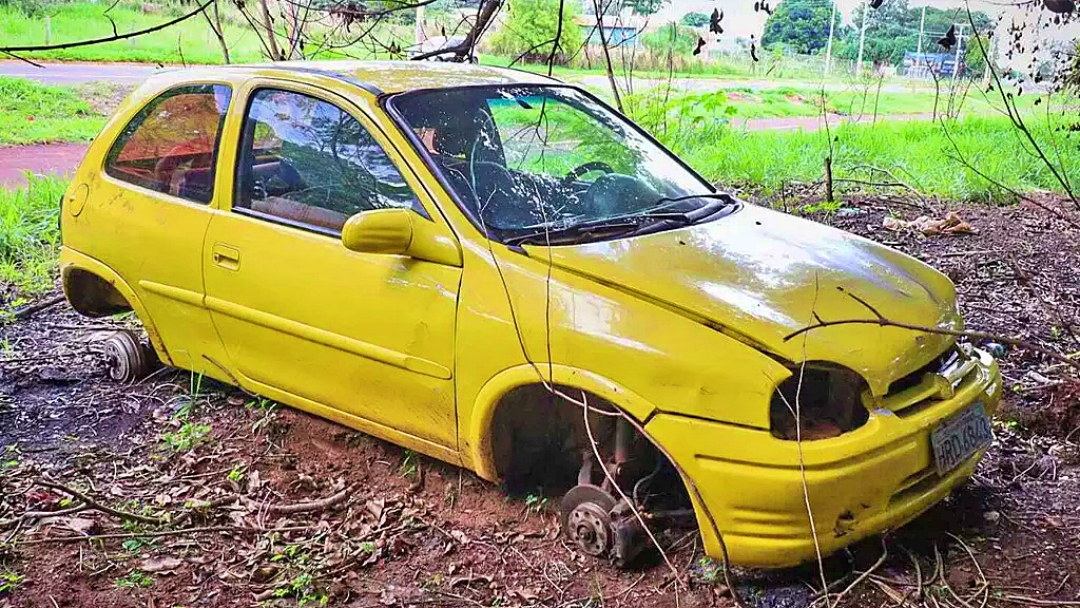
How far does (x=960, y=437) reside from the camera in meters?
2.92

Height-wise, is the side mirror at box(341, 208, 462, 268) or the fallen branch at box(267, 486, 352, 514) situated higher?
the side mirror at box(341, 208, 462, 268)

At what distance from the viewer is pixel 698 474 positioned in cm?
272

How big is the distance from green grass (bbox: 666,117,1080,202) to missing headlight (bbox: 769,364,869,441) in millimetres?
5999

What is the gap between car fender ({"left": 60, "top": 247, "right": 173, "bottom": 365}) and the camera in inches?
168

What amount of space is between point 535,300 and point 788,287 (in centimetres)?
82

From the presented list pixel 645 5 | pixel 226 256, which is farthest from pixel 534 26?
pixel 226 256

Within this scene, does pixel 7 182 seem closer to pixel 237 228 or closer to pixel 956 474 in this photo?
pixel 237 228

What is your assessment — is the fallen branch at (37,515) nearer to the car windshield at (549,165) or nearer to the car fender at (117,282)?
the car fender at (117,282)

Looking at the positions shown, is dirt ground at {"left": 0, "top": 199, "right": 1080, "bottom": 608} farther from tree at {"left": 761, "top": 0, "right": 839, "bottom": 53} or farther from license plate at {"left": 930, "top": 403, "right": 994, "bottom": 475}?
tree at {"left": 761, "top": 0, "right": 839, "bottom": 53}

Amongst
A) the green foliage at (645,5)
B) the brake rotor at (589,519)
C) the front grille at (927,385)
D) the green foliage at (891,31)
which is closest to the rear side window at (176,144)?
the brake rotor at (589,519)

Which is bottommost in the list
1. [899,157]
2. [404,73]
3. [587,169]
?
[899,157]

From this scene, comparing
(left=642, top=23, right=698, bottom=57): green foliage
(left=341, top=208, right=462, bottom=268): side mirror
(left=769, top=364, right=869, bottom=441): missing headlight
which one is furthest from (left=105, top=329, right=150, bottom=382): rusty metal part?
(left=642, top=23, right=698, bottom=57): green foliage

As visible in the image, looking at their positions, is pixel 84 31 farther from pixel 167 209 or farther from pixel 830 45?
pixel 830 45

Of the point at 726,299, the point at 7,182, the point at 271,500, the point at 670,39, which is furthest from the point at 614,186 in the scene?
the point at 7,182
